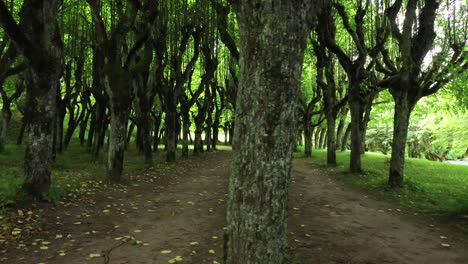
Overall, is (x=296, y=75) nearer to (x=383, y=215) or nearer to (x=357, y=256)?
(x=357, y=256)

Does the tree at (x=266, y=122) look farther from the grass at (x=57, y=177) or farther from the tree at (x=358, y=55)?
the tree at (x=358, y=55)

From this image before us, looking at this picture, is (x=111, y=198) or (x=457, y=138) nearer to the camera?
(x=111, y=198)

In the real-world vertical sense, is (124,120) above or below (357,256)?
above

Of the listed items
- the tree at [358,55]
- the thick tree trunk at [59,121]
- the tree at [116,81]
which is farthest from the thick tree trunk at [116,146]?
the tree at [358,55]

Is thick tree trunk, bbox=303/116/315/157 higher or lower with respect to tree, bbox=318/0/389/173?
lower

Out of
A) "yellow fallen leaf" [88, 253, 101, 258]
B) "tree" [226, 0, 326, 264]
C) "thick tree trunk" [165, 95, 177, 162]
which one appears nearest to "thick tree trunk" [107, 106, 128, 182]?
"yellow fallen leaf" [88, 253, 101, 258]

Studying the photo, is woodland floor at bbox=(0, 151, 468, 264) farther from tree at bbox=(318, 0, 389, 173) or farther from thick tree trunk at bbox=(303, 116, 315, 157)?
thick tree trunk at bbox=(303, 116, 315, 157)

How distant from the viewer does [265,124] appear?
3377 millimetres

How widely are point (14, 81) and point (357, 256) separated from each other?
27701 millimetres

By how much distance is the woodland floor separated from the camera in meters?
5.79

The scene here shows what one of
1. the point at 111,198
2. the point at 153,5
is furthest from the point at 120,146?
the point at 153,5

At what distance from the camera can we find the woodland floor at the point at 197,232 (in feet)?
19.0

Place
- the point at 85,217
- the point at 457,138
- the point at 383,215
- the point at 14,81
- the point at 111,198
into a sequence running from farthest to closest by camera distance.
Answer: the point at 457,138 → the point at 14,81 → the point at 111,198 → the point at 383,215 → the point at 85,217

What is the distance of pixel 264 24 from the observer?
133 inches
